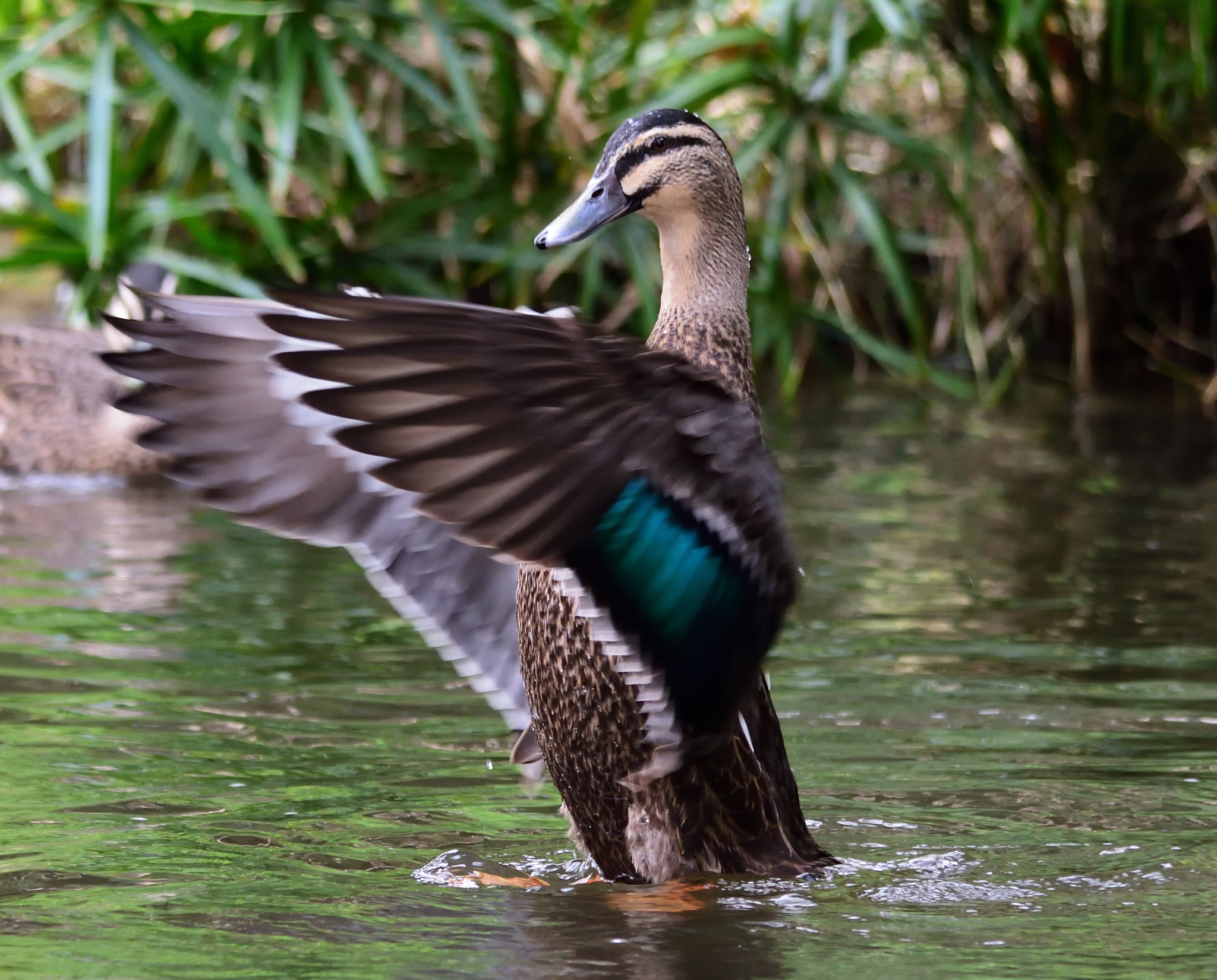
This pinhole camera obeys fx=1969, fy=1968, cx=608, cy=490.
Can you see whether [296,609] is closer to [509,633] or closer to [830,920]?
[509,633]

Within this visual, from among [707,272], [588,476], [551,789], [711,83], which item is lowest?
[551,789]

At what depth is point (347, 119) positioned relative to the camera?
7.64m

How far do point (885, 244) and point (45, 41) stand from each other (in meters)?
3.27

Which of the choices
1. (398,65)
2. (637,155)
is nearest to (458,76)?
(398,65)

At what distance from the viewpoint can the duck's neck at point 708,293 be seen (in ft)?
10.7

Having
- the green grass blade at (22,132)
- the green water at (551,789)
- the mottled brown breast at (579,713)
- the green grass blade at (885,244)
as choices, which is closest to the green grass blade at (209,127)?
the green grass blade at (22,132)

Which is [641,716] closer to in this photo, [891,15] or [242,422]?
[242,422]

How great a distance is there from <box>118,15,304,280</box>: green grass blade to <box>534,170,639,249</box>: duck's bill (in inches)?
157

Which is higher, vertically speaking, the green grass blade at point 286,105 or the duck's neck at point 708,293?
the green grass blade at point 286,105

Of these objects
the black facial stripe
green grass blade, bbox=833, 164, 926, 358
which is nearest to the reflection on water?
the black facial stripe

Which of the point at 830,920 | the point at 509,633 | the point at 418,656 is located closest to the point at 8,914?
the point at 509,633

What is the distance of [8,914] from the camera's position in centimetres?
297

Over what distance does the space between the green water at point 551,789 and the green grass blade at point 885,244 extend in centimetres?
127

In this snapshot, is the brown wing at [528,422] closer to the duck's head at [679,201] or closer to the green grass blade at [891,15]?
the duck's head at [679,201]
